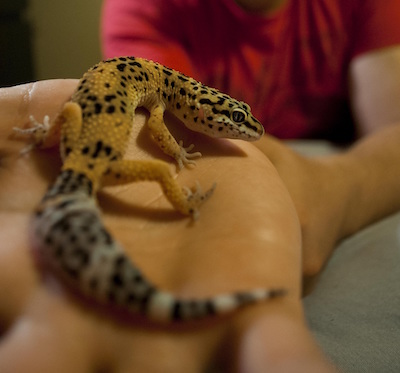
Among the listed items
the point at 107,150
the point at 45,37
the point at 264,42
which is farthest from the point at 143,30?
the point at 107,150

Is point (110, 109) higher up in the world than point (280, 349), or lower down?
higher up

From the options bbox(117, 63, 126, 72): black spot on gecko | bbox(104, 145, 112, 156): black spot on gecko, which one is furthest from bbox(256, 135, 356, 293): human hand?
bbox(104, 145, 112, 156): black spot on gecko

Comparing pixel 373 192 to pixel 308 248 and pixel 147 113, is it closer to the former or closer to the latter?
pixel 308 248

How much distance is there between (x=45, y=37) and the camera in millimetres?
1984

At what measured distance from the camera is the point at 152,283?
1014mm

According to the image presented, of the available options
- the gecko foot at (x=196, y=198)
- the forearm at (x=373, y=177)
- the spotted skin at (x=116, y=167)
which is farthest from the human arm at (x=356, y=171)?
the gecko foot at (x=196, y=198)

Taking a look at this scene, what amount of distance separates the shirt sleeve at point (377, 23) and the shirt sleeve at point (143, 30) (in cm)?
105

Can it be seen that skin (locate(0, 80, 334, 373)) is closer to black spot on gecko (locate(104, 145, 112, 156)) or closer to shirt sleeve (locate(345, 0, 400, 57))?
black spot on gecko (locate(104, 145, 112, 156))

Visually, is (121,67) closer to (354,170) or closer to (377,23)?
(354,170)

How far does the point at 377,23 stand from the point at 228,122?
1481 mm

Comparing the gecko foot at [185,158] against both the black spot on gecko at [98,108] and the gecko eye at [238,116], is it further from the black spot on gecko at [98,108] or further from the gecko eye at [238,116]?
the black spot on gecko at [98,108]

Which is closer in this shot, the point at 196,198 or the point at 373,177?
the point at 196,198

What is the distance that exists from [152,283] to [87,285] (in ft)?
0.48

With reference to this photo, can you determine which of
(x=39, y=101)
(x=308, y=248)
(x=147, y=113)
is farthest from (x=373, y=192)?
(x=39, y=101)
